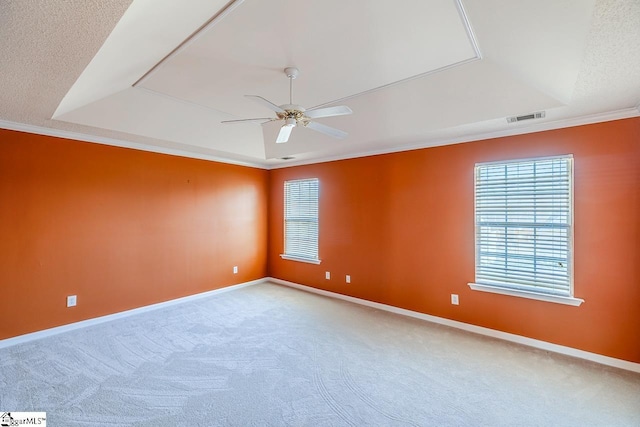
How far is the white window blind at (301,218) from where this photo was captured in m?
5.20

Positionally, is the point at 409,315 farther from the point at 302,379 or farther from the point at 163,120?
the point at 163,120

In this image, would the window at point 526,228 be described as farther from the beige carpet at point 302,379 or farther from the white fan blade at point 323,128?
the white fan blade at point 323,128

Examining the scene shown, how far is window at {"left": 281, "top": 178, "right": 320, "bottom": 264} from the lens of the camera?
5.20m

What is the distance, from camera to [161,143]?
4.08 meters

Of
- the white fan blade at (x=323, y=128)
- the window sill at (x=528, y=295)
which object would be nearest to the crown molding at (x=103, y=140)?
the white fan blade at (x=323, y=128)

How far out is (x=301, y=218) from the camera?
17.7 feet

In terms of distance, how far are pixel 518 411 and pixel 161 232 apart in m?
4.67

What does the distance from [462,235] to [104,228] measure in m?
4.71

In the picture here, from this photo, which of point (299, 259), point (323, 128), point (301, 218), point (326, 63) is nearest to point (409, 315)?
point (299, 259)

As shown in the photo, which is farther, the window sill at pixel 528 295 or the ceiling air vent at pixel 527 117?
the window sill at pixel 528 295

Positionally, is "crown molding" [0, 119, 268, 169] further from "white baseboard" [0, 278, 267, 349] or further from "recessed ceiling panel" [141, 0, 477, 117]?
"white baseboard" [0, 278, 267, 349]

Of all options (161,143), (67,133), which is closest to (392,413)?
(161,143)

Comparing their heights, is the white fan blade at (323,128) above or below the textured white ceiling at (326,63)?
below

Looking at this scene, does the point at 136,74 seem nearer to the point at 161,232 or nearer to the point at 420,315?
the point at 161,232
